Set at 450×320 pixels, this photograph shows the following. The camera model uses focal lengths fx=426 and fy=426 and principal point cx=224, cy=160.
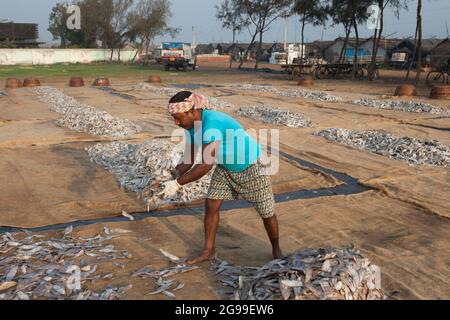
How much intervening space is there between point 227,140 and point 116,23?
5060 cm

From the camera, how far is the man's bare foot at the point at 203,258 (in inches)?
141

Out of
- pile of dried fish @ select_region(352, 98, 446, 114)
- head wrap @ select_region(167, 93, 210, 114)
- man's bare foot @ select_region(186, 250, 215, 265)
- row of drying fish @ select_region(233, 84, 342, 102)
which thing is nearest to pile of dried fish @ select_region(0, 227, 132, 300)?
man's bare foot @ select_region(186, 250, 215, 265)

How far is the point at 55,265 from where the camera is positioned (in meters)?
3.47

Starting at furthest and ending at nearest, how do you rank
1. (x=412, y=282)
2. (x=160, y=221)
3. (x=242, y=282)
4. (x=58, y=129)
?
(x=58, y=129)
(x=160, y=221)
(x=412, y=282)
(x=242, y=282)

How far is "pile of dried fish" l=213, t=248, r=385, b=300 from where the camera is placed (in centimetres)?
275

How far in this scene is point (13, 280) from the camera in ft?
10.7

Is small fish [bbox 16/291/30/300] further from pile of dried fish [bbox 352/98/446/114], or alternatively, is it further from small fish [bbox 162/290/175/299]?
pile of dried fish [bbox 352/98/446/114]

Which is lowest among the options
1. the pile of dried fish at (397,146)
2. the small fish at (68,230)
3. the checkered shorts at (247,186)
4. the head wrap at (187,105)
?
the small fish at (68,230)

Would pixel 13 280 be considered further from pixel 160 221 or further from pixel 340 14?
pixel 340 14

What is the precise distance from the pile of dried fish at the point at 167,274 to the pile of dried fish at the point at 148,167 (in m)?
1.42

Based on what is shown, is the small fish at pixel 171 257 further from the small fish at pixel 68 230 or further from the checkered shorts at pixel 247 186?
the small fish at pixel 68 230

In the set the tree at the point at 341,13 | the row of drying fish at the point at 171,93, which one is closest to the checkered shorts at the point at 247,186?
the row of drying fish at the point at 171,93
